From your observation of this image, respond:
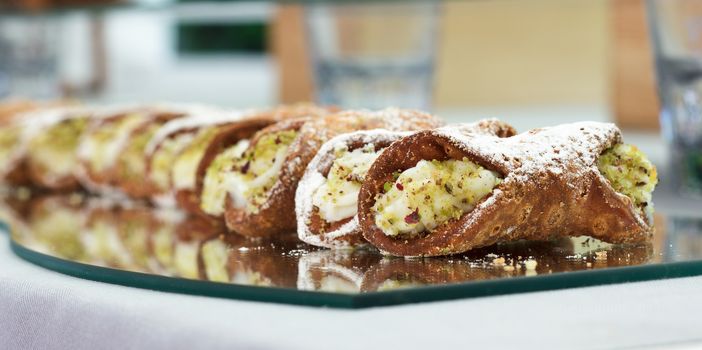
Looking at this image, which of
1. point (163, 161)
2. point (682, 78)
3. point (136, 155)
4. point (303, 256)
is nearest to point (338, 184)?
point (303, 256)

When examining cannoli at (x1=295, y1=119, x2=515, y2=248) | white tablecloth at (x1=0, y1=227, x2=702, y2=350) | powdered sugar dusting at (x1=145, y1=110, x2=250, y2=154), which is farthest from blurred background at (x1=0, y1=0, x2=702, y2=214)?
white tablecloth at (x1=0, y1=227, x2=702, y2=350)

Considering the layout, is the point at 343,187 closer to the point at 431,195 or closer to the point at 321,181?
the point at 321,181

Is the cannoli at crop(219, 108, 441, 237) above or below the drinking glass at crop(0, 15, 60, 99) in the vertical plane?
below

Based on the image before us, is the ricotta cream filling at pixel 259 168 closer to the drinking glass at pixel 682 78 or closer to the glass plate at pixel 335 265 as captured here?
the glass plate at pixel 335 265

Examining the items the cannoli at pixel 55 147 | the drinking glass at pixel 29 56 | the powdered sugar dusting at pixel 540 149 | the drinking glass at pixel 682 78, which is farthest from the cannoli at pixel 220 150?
the drinking glass at pixel 29 56

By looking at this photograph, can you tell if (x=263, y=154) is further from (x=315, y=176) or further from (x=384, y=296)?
(x=384, y=296)

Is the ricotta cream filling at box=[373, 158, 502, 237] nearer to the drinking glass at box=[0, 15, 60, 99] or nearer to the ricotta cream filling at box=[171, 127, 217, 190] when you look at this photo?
the ricotta cream filling at box=[171, 127, 217, 190]
